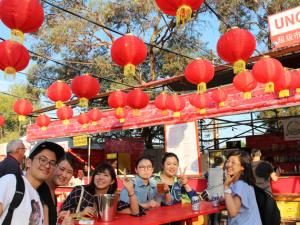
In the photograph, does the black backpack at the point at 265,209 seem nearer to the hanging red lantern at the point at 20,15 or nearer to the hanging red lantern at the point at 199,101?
the hanging red lantern at the point at 20,15

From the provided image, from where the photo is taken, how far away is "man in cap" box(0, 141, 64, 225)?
1.61 meters

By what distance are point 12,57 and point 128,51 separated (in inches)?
70.4

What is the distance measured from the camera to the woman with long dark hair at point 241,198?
304 centimetres

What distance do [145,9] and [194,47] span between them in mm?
3014

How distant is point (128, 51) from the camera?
5137 mm

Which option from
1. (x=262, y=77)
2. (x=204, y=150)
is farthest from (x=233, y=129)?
(x=262, y=77)

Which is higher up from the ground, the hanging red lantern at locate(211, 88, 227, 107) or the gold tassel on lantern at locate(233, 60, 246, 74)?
the hanging red lantern at locate(211, 88, 227, 107)

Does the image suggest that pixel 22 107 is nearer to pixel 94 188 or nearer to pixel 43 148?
pixel 94 188

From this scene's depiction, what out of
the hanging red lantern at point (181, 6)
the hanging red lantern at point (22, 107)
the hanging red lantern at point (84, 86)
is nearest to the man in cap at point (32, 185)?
the hanging red lantern at point (181, 6)

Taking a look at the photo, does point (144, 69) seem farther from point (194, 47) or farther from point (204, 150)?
point (204, 150)

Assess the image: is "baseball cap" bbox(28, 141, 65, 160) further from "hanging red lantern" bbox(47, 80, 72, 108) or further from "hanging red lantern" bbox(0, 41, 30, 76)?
"hanging red lantern" bbox(47, 80, 72, 108)

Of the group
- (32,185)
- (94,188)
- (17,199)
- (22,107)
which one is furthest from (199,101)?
(17,199)

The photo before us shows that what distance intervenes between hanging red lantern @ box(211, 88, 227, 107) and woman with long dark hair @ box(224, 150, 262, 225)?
17.6 ft

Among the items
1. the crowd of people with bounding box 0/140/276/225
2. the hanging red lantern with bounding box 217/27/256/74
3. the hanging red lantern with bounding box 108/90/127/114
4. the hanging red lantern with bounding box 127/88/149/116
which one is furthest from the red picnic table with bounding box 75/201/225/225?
the hanging red lantern with bounding box 108/90/127/114
